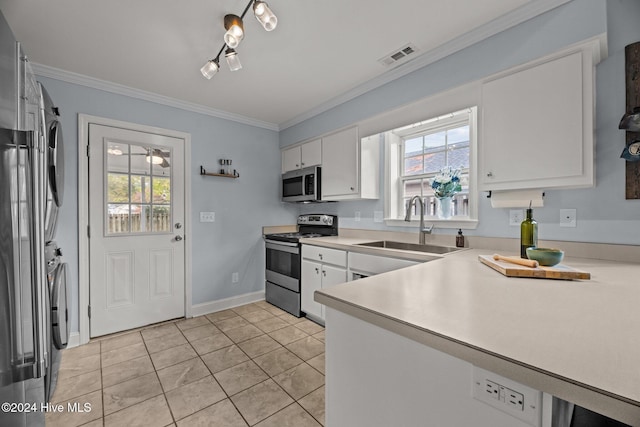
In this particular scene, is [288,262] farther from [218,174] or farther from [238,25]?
[238,25]

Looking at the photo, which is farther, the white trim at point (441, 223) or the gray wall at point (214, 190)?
the gray wall at point (214, 190)

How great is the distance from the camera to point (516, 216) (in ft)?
6.26

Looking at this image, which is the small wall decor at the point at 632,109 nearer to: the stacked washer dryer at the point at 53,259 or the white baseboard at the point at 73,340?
the stacked washer dryer at the point at 53,259

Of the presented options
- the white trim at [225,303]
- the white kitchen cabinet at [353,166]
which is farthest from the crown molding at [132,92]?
the white trim at [225,303]

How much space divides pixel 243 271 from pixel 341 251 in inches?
64.0

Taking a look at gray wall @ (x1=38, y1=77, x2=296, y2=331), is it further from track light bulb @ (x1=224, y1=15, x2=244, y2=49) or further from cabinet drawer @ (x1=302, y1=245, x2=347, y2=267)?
track light bulb @ (x1=224, y1=15, x2=244, y2=49)

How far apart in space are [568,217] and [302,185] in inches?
99.1

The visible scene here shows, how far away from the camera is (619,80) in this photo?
1.53 metres

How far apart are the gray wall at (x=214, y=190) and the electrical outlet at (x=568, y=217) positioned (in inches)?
120

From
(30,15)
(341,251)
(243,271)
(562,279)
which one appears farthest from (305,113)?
(562,279)

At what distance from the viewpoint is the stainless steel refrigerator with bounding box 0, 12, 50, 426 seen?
0.89 m

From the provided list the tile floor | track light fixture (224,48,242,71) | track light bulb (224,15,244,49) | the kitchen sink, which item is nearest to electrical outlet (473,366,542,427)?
the tile floor

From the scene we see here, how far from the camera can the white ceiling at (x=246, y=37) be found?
1.70m

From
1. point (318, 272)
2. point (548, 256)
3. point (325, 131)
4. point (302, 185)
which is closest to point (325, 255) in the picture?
point (318, 272)
